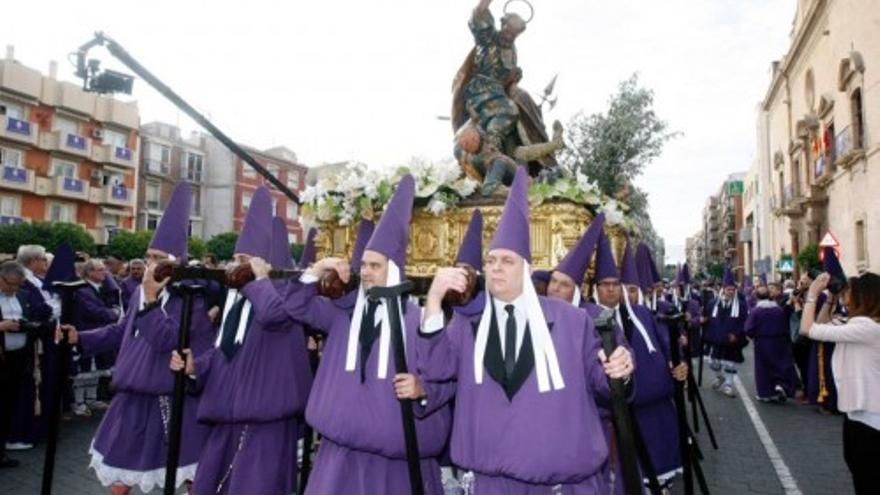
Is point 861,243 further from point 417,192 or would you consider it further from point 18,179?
point 18,179

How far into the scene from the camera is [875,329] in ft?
15.0

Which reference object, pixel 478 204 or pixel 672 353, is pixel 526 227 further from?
pixel 478 204

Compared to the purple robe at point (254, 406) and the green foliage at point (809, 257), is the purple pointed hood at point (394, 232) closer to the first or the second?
the purple robe at point (254, 406)

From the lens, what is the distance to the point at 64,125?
40.3m

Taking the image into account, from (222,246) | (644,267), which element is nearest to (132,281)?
(644,267)

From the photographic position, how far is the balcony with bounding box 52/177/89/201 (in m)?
39.6

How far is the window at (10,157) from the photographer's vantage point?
36.8m

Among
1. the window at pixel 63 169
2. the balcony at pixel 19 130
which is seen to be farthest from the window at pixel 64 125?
the window at pixel 63 169

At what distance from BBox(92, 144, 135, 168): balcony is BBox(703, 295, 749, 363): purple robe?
137 feet

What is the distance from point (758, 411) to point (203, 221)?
49.9 m

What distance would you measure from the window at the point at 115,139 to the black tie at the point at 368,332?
46.3 m

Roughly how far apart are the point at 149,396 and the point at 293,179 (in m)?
54.0

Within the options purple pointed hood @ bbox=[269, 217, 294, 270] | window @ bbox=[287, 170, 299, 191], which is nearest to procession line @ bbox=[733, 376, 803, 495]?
purple pointed hood @ bbox=[269, 217, 294, 270]

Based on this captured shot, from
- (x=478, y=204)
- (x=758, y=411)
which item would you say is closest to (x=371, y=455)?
(x=478, y=204)
